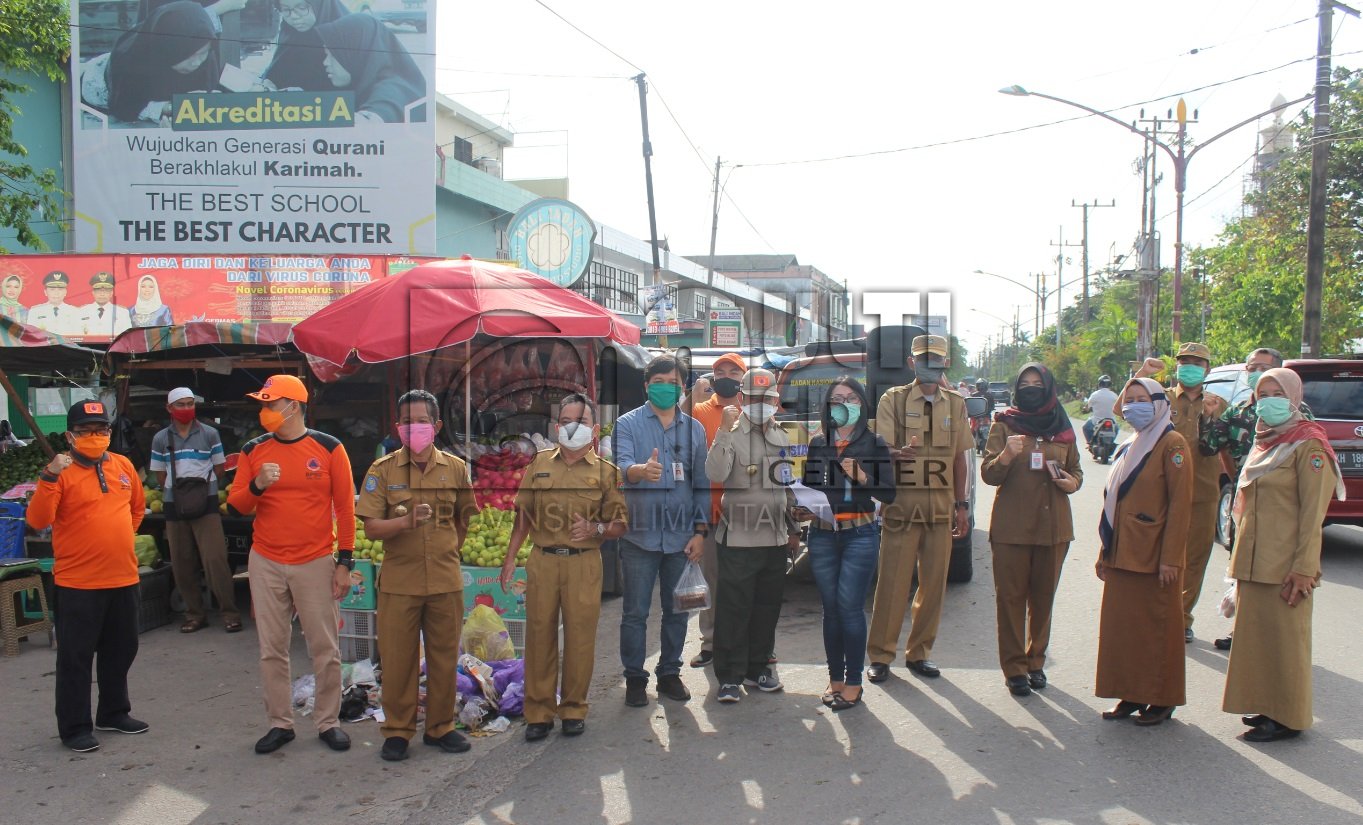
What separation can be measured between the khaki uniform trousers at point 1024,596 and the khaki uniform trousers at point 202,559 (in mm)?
6039

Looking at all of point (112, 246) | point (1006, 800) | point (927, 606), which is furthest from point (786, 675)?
point (112, 246)

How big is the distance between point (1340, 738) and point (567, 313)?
5.84m

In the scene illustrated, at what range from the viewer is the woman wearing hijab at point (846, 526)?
588 centimetres

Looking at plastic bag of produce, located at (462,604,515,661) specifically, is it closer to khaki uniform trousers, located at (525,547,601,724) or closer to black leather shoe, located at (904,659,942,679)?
khaki uniform trousers, located at (525,547,601,724)

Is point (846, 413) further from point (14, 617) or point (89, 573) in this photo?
point (14, 617)

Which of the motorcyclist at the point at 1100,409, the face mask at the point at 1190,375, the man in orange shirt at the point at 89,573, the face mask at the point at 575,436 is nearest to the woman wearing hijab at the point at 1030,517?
the face mask at the point at 1190,375

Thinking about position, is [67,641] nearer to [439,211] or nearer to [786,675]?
[786,675]

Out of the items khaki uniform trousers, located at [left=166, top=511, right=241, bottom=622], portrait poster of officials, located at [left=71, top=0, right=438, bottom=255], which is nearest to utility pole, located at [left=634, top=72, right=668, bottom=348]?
portrait poster of officials, located at [left=71, top=0, right=438, bottom=255]

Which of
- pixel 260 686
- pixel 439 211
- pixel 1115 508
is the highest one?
pixel 439 211

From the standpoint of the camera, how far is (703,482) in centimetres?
617

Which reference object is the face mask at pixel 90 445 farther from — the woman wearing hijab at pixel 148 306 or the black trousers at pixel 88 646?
the woman wearing hijab at pixel 148 306

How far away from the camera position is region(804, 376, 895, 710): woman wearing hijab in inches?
231

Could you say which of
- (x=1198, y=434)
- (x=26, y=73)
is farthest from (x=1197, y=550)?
(x=26, y=73)

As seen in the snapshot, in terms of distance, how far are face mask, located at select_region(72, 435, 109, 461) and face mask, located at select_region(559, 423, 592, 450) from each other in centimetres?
266
